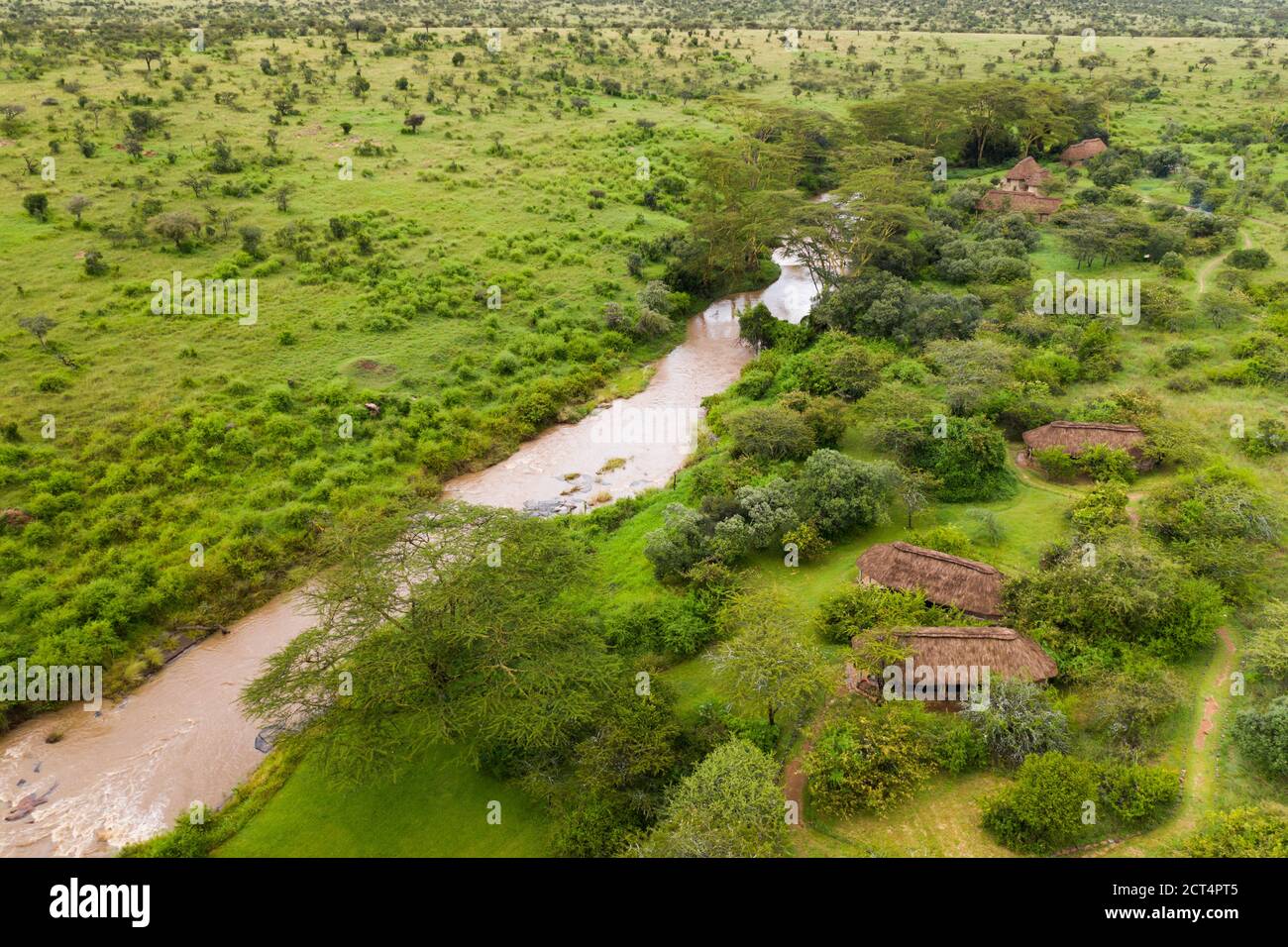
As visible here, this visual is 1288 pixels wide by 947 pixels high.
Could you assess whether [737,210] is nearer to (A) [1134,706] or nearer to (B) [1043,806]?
(A) [1134,706]

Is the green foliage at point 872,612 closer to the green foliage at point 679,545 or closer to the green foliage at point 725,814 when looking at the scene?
the green foliage at point 679,545

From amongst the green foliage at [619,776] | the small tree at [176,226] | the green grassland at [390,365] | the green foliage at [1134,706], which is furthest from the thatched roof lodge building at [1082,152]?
the small tree at [176,226]

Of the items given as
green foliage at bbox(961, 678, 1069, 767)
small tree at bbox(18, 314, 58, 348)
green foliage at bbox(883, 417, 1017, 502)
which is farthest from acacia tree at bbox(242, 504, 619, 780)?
small tree at bbox(18, 314, 58, 348)

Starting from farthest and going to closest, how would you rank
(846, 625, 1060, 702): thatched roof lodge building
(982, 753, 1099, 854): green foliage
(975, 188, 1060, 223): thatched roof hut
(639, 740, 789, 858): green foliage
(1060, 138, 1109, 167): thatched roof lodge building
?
(1060, 138, 1109, 167): thatched roof lodge building < (975, 188, 1060, 223): thatched roof hut < (846, 625, 1060, 702): thatched roof lodge building < (982, 753, 1099, 854): green foliage < (639, 740, 789, 858): green foliage

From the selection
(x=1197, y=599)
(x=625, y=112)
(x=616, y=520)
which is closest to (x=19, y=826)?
(x=616, y=520)

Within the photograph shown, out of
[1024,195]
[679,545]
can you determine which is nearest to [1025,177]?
[1024,195]

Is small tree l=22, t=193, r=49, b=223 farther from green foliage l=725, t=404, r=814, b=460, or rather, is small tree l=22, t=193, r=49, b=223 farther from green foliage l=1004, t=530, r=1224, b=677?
green foliage l=1004, t=530, r=1224, b=677
